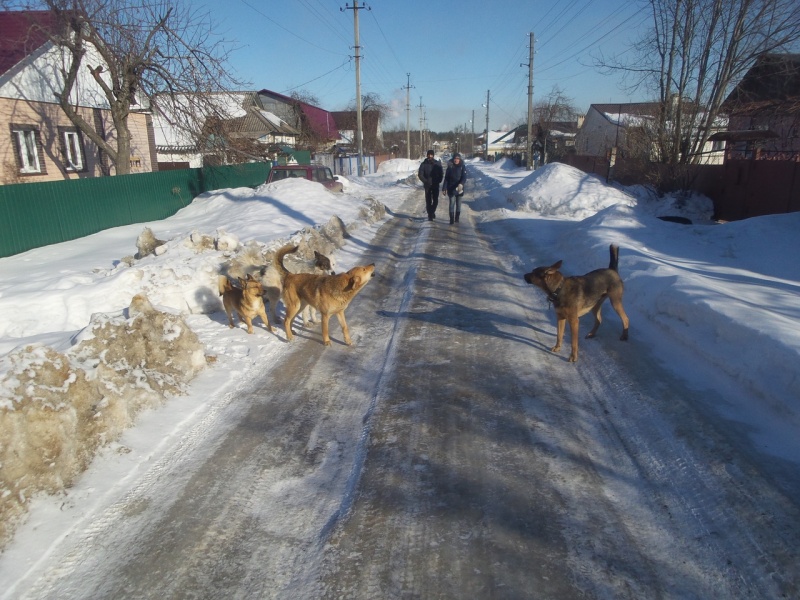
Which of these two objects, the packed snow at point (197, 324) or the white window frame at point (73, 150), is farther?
the white window frame at point (73, 150)

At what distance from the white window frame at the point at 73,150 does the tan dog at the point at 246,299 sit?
54.7ft

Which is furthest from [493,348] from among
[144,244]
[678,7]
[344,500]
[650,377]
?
[678,7]

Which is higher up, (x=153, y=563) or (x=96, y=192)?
(x=96, y=192)

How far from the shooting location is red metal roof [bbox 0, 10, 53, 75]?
1513 cm

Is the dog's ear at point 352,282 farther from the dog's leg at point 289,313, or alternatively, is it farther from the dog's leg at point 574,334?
the dog's leg at point 574,334

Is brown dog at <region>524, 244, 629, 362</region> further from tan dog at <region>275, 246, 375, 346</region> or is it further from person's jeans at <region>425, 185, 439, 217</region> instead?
person's jeans at <region>425, 185, 439, 217</region>

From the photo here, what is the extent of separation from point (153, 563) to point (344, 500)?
1.12 m

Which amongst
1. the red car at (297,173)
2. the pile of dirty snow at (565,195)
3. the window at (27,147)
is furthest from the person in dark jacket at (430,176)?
the window at (27,147)

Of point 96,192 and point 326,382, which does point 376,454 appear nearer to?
point 326,382

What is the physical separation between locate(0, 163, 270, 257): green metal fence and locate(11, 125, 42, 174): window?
15.3ft

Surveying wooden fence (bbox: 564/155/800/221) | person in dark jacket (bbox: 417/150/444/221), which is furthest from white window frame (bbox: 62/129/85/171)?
wooden fence (bbox: 564/155/800/221)

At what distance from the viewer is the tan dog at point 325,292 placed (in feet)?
18.5

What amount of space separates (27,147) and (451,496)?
20.1m

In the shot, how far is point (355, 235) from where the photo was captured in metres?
13.3
